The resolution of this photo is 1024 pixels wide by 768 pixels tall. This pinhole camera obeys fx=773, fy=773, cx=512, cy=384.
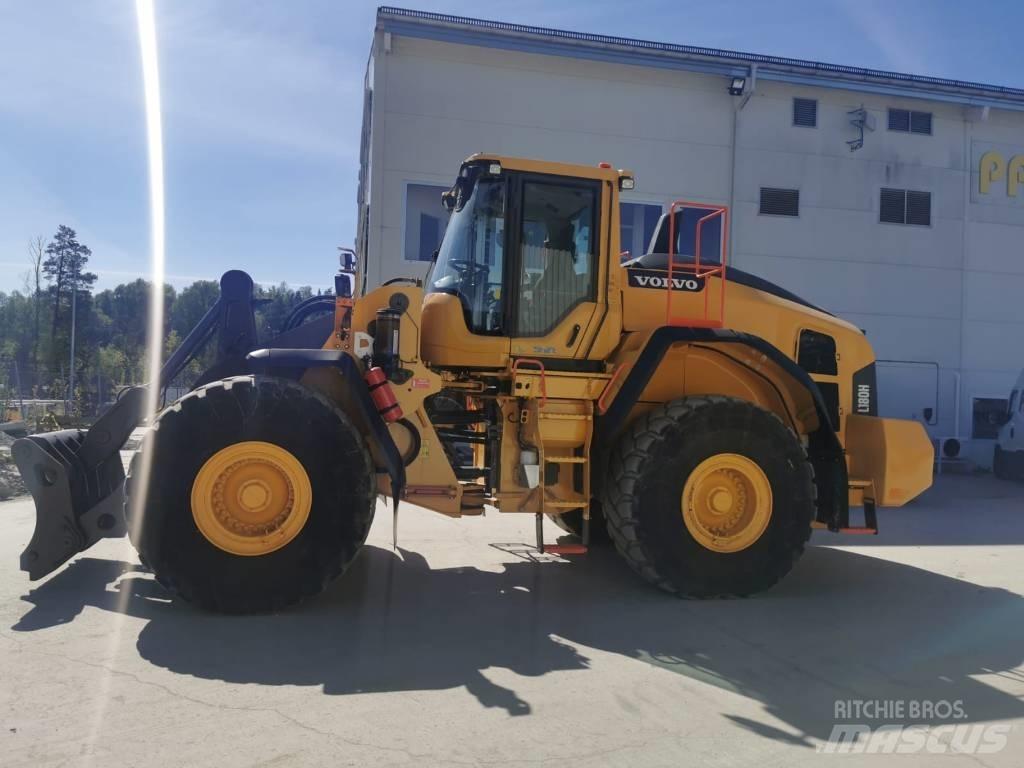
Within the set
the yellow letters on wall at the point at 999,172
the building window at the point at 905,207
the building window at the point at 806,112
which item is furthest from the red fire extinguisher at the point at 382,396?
the yellow letters on wall at the point at 999,172

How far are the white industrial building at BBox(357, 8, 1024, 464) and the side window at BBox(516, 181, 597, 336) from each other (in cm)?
891

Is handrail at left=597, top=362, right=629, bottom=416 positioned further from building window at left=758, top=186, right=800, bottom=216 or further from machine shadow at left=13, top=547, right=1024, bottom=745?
building window at left=758, top=186, right=800, bottom=216

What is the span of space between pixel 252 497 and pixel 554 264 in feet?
9.02

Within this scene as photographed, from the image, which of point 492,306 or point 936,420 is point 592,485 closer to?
point 492,306

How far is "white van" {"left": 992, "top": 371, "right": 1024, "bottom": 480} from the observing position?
15305mm

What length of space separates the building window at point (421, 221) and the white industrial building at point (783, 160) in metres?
0.04

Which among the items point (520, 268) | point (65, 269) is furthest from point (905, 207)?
point (65, 269)

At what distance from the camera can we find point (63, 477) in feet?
17.3

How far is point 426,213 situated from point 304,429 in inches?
411

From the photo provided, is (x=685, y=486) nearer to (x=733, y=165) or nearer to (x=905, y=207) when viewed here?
(x=733, y=165)

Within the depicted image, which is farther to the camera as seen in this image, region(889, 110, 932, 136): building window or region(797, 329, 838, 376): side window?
region(889, 110, 932, 136): building window

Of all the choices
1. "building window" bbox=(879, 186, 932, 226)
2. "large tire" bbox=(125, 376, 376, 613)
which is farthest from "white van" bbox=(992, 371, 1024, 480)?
"large tire" bbox=(125, 376, 376, 613)

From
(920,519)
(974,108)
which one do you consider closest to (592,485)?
(920,519)

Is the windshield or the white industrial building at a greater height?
the white industrial building
